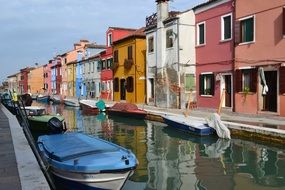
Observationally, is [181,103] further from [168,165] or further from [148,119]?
[168,165]

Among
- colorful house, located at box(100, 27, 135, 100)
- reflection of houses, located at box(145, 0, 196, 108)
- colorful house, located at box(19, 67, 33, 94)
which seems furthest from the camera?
colorful house, located at box(19, 67, 33, 94)

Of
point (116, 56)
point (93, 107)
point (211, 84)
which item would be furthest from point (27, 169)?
point (116, 56)

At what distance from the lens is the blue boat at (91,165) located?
7.51m

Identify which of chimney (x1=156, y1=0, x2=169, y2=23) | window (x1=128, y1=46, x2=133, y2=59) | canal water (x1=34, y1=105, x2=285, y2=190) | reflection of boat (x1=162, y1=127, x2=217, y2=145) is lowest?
canal water (x1=34, y1=105, x2=285, y2=190)

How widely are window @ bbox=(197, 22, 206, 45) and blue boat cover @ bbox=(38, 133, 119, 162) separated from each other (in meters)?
15.0

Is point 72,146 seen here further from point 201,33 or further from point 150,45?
point 150,45

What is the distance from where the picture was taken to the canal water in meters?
9.44

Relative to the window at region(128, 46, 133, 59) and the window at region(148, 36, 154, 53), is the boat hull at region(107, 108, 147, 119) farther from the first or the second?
the window at region(128, 46, 133, 59)

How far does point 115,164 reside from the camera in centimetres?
759

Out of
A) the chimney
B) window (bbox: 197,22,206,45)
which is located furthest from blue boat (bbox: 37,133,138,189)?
the chimney

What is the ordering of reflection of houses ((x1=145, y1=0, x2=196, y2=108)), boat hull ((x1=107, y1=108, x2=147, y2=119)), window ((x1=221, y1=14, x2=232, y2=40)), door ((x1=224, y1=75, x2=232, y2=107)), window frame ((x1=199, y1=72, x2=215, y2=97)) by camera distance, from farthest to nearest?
reflection of houses ((x1=145, y1=0, x2=196, y2=108)), boat hull ((x1=107, y1=108, x2=147, y2=119)), window frame ((x1=199, y1=72, x2=215, y2=97)), door ((x1=224, y1=75, x2=232, y2=107)), window ((x1=221, y1=14, x2=232, y2=40))

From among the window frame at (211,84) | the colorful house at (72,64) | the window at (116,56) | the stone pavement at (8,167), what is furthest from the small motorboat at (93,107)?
the colorful house at (72,64)

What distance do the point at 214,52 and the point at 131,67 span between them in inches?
499

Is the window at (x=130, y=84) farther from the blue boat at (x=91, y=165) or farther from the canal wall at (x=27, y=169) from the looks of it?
the blue boat at (x=91, y=165)
